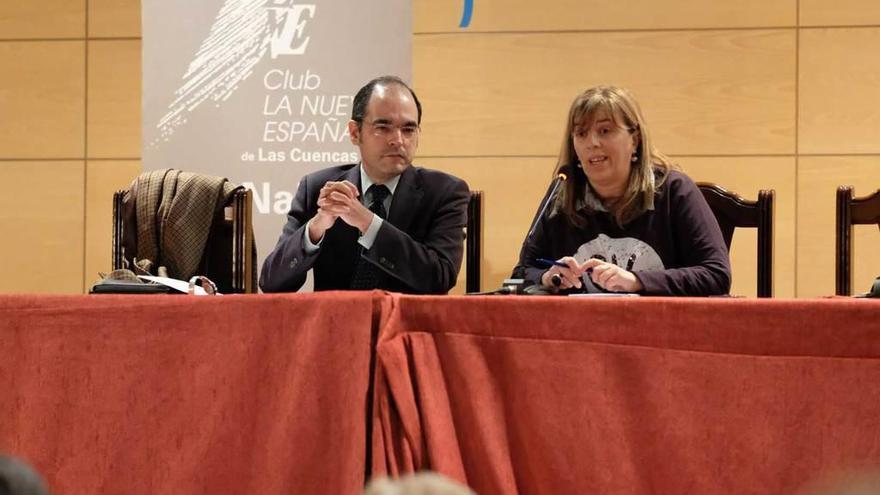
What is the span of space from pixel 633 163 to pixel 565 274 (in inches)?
26.1

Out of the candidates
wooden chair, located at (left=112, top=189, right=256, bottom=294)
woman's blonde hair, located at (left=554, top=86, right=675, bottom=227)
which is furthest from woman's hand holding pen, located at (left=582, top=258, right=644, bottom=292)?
wooden chair, located at (left=112, top=189, right=256, bottom=294)

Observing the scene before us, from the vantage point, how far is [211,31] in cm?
391

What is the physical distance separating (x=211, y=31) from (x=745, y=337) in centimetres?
291

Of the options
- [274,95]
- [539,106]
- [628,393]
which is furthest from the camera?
[539,106]

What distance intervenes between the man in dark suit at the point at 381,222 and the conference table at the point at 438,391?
4.01 feet

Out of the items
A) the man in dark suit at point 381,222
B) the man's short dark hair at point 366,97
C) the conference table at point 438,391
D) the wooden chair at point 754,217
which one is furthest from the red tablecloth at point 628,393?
the man's short dark hair at point 366,97

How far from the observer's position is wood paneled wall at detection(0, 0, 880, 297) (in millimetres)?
4180

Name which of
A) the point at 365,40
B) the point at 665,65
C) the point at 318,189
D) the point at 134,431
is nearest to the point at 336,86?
the point at 365,40

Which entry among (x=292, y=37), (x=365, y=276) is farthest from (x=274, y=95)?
(x=365, y=276)

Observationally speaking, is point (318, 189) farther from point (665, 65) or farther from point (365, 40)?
point (665, 65)

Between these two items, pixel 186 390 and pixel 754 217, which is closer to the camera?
pixel 186 390

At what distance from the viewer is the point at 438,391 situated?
1510 millimetres

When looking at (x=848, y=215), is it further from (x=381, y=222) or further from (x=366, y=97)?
(x=366, y=97)

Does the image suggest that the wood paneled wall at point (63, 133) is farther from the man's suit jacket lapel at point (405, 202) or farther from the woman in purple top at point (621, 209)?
the woman in purple top at point (621, 209)
